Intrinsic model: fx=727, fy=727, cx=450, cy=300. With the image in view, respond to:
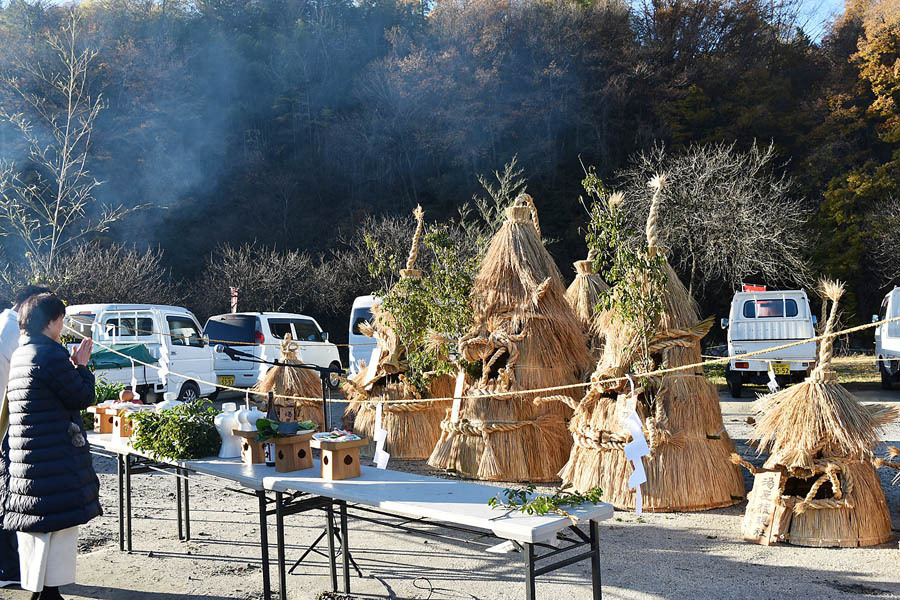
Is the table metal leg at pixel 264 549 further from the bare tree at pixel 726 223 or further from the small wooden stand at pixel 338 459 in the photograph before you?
the bare tree at pixel 726 223

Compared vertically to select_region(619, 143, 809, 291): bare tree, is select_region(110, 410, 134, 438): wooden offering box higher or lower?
lower

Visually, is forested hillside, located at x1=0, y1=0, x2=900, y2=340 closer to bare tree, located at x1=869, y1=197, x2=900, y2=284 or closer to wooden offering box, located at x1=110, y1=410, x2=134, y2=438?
bare tree, located at x1=869, y1=197, x2=900, y2=284

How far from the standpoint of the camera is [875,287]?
2189cm

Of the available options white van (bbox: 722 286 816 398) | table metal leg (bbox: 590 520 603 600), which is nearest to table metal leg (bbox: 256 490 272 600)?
table metal leg (bbox: 590 520 603 600)

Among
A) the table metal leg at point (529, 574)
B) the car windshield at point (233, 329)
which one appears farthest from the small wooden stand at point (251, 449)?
the car windshield at point (233, 329)

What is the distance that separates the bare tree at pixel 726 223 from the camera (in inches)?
749

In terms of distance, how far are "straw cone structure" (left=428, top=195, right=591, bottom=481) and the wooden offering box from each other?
300cm

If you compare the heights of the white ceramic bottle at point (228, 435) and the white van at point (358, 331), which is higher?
the white van at point (358, 331)

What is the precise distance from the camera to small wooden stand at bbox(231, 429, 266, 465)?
426cm

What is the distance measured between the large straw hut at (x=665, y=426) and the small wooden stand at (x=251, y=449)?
260 cm

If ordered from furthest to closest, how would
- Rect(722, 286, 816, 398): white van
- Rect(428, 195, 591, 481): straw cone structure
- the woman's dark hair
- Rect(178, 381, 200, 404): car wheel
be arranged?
Rect(722, 286, 816, 398): white van → Rect(178, 381, 200, 404): car wheel → Rect(428, 195, 591, 481): straw cone structure → the woman's dark hair

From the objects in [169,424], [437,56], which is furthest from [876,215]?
[169,424]

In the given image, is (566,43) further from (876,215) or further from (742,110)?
(876,215)

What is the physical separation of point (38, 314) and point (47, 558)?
1243 millimetres
